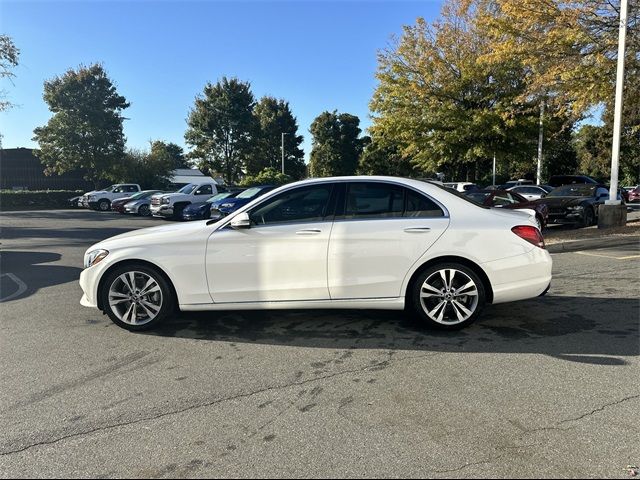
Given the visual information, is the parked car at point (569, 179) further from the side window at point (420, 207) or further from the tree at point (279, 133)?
the tree at point (279, 133)

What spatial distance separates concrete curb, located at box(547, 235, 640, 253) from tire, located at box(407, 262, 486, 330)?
21.0 feet

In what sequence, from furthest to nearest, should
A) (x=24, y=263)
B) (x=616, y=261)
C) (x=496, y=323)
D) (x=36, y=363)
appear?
(x=24, y=263) → (x=616, y=261) → (x=496, y=323) → (x=36, y=363)

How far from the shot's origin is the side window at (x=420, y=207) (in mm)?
4941

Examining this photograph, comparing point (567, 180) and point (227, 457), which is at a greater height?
point (567, 180)

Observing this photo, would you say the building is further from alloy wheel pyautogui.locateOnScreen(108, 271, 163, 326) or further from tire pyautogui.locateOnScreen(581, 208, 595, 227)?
alloy wheel pyautogui.locateOnScreen(108, 271, 163, 326)

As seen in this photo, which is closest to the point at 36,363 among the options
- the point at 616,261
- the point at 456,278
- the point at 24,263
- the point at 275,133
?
the point at 456,278

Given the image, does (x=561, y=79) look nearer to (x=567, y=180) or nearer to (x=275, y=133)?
(x=567, y=180)

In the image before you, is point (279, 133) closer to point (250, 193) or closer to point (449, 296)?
point (250, 193)

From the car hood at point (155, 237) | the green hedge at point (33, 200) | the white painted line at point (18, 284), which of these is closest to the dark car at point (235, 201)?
the white painted line at point (18, 284)

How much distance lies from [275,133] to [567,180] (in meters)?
38.4

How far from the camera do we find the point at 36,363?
425cm

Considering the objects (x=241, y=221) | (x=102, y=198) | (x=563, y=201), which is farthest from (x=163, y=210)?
(x=241, y=221)

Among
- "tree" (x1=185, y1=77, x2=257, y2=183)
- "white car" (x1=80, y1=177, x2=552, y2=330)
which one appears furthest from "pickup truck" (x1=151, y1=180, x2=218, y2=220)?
"tree" (x1=185, y1=77, x2=257, y2=183)

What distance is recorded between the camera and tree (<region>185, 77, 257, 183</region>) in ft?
151
